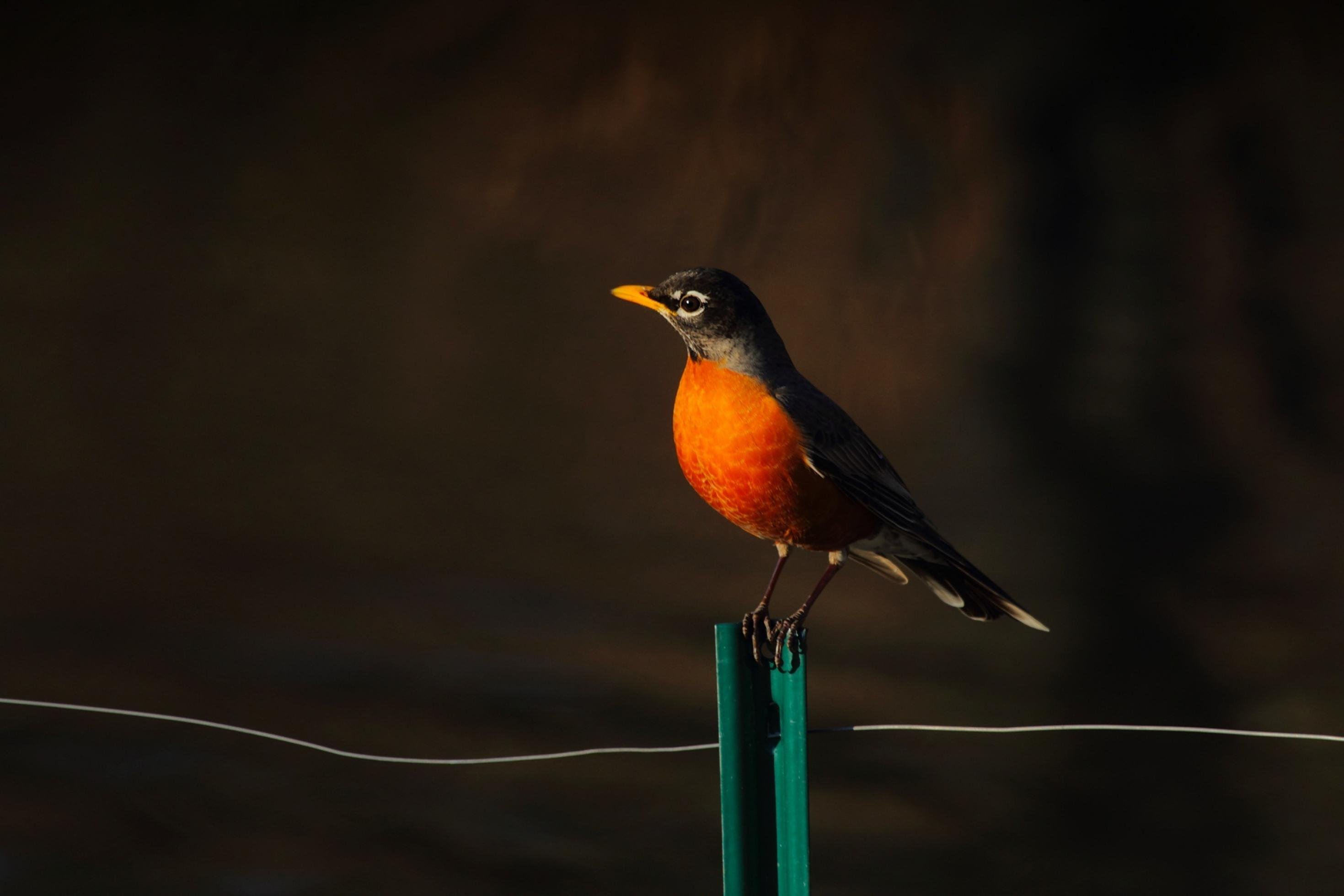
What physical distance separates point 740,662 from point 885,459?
513 mm

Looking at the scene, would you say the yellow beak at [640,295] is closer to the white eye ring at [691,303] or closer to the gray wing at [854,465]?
the white eye ring at [691,303]

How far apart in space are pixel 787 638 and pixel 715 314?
1.70ft

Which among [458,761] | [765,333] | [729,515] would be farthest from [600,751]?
[765,333]

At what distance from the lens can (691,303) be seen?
1.85 metres

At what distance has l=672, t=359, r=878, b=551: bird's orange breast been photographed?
5.83 ft

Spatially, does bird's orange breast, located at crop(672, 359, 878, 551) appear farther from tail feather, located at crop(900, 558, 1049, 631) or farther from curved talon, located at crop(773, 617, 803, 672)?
tail feather, located at crop(900, 558, 1049, 631)

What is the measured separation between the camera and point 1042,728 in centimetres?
176

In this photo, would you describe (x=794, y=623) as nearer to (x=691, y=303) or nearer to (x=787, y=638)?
(x=787, y=638)

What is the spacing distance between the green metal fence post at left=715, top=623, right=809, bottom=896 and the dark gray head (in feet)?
1.46

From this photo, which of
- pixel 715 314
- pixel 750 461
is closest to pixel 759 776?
pixel 750 461

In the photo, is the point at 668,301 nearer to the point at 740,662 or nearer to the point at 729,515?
the point at 729,515

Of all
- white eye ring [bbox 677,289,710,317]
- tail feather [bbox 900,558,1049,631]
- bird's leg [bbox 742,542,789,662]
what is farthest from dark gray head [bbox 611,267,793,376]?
tail feather [bbox 900,558,1049,631]

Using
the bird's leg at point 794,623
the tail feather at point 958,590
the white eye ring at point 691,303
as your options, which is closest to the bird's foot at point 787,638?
the bird's leg at point 794,623

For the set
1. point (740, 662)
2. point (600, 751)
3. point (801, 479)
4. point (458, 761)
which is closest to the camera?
point (740, 662)
